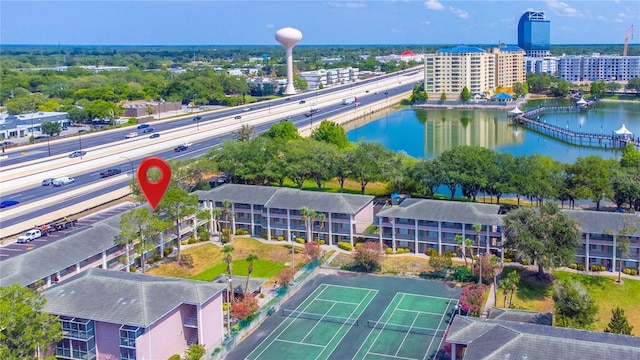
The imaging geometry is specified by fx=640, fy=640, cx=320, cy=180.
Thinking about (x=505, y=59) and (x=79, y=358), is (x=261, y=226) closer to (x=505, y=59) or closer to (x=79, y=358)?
(x=79, y=358)

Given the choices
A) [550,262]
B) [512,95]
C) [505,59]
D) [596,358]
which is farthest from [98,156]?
[505,59]

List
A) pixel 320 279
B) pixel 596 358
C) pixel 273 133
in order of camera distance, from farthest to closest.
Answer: pixel 273 133, pixel 320 279, pixel 596 358

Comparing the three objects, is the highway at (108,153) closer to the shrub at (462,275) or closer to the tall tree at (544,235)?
the shrub at (462,275)

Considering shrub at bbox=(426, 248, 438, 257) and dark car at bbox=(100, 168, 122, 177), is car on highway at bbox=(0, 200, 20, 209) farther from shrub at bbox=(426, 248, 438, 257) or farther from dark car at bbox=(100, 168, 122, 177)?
shrub at bbox=(426, 248, 438, 257)

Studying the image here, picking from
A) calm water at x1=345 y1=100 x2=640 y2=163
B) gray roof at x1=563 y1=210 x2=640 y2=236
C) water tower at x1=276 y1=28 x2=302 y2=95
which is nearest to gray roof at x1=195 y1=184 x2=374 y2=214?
gray roof at x1=563 y1=210 x2=640 y2=236

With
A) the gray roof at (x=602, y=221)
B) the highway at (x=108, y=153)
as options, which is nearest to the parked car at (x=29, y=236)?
the highway at (x=108, y=153)

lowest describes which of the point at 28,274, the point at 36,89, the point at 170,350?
the point at 170,350
